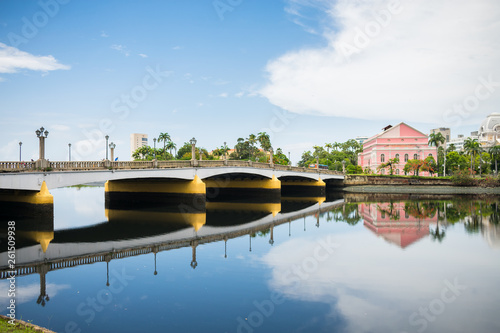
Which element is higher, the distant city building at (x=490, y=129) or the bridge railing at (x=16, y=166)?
the distant city building at (x=490, y=129)

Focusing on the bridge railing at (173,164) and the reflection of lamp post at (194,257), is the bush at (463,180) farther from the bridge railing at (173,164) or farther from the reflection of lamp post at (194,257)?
the reflection of lamp post at (194,257)

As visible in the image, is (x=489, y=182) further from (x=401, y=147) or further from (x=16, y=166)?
(x=16, y=166)

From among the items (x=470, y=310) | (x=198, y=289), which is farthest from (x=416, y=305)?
(x=198, y=289)

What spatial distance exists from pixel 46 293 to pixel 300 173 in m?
43.6

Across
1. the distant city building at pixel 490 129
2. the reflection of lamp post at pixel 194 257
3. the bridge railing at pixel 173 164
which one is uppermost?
the distant city building at pixel 490 129

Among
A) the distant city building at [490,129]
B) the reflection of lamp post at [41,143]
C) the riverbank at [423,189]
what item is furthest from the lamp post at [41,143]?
the distant city building at [490,129]

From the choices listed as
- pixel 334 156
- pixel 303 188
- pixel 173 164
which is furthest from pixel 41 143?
pixel 334 156

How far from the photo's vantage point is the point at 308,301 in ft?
34.5

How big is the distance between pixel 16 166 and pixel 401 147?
67.8m

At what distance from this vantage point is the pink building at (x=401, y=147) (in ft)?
241

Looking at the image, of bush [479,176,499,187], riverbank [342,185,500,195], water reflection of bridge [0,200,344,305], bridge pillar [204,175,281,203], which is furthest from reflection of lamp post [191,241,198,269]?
bush [479,176,499,187]

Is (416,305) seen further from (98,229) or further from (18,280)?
(98,229)

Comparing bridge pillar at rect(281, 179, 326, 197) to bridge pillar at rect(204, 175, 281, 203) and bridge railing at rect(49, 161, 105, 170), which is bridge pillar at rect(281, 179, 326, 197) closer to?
bridge pillar at rect(204, 175, 281, 203)

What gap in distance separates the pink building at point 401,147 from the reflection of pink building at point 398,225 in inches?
1629
